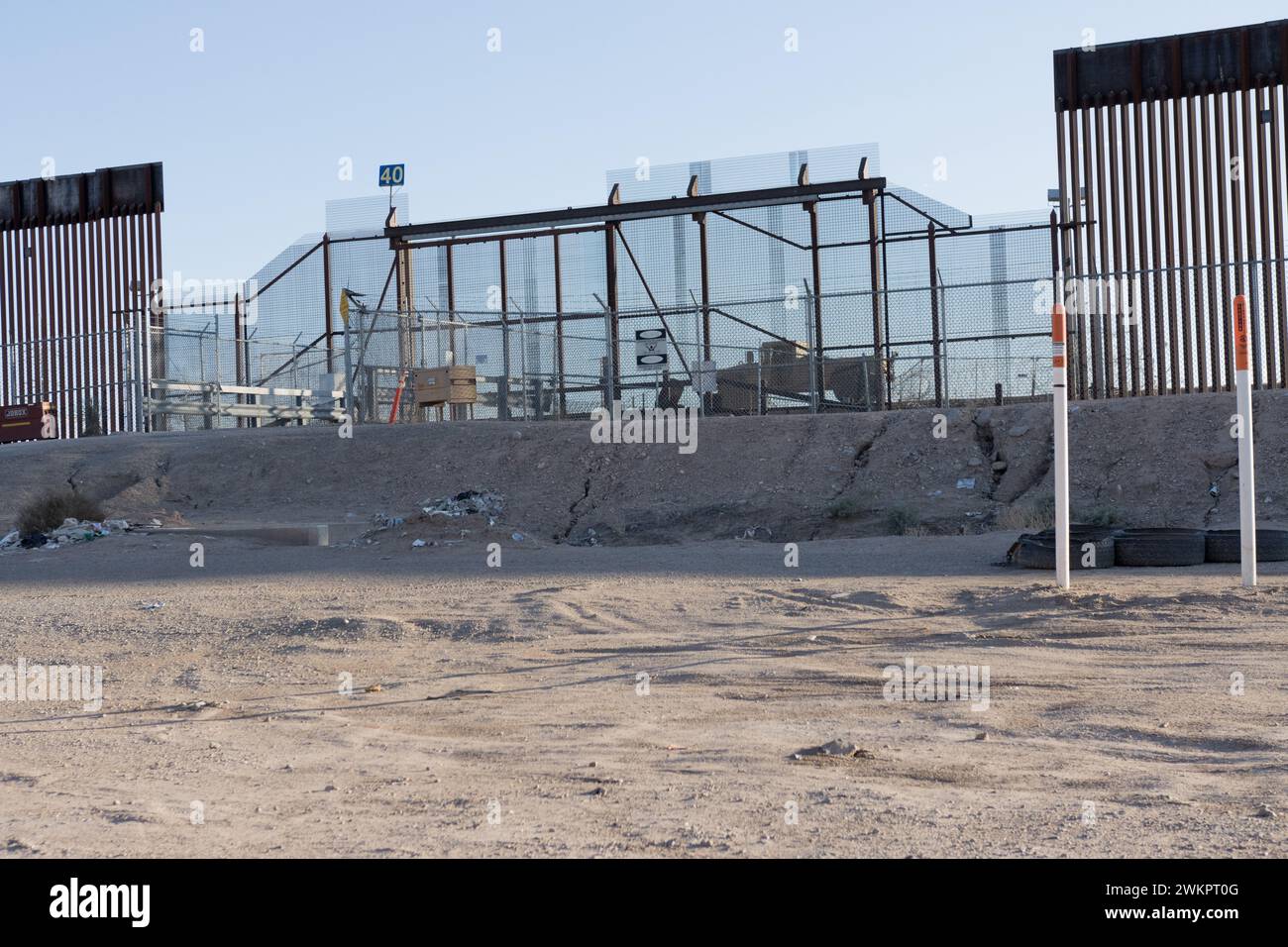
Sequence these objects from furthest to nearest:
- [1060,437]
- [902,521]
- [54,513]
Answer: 1. [54,513]
2. [902,521]
3. [1060,437]

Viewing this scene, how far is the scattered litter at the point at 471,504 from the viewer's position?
18.6 m

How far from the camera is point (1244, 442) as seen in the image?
1031 cm

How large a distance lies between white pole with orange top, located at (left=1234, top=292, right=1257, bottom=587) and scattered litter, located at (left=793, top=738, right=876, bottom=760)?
5581 mm

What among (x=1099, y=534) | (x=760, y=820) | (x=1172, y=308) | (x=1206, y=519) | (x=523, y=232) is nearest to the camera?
(x=760, y=820)

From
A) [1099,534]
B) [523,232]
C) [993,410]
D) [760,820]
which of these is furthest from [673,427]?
[760,820]

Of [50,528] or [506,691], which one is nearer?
[506,691]

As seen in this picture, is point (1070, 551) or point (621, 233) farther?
point (621, 233)

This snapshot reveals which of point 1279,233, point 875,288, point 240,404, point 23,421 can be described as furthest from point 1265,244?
point 23,421

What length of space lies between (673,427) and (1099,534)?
9.20m

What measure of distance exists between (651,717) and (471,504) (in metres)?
12.5

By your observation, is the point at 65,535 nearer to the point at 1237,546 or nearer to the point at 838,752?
the point at 1237,546

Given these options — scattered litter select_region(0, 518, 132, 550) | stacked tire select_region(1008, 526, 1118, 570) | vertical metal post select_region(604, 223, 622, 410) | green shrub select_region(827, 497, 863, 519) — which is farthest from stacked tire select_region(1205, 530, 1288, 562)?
vertical metal post select_region(604, 223, 622, 410)
